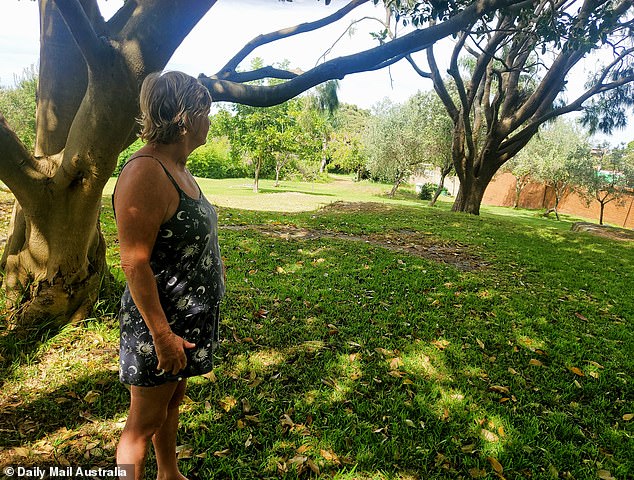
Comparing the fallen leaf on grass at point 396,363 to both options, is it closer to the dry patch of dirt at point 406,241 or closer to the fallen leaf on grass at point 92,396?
the fallen leaf on grass at point 92,396

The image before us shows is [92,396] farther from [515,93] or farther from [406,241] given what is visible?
[515,93]

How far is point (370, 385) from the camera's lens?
2.91 m

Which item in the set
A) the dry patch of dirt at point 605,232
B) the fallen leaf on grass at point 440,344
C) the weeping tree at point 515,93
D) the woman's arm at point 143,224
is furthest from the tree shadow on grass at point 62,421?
the dry patch of dirt at point 605,232

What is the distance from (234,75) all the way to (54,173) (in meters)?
1.77

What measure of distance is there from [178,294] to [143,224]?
315 millimetres

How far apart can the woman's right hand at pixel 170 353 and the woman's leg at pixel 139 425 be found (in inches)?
5.0

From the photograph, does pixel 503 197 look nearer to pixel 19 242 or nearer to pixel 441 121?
pixel 441 121

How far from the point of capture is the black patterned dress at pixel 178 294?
1433 mm

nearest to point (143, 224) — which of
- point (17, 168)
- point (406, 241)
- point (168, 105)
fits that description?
point (168, 105)

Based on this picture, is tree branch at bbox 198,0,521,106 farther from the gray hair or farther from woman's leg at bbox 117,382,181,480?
woman's leg at bbox 117,382,181,480

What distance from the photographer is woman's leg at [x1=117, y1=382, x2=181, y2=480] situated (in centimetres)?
150

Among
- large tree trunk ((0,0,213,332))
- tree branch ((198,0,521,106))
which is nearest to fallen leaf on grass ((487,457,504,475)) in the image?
tree branch ((198,0,521,106))

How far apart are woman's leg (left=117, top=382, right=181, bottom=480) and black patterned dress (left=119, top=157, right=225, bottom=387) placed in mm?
59

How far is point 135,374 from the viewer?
1.45 m
